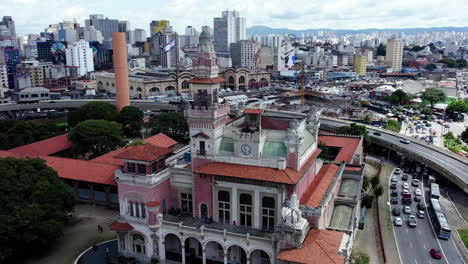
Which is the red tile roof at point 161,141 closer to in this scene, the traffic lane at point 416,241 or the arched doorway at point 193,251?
the arched doorway at point 193,251

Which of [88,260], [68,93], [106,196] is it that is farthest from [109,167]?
[68,93]

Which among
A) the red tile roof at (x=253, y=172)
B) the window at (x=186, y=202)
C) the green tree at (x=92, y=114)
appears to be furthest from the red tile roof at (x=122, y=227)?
the green tree at (x=92, y=114)

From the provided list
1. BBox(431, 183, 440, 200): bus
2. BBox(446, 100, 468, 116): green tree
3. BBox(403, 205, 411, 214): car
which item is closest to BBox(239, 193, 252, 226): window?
BBox(403, 205, 411, 214): car

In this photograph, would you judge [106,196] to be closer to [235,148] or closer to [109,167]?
[109,167]

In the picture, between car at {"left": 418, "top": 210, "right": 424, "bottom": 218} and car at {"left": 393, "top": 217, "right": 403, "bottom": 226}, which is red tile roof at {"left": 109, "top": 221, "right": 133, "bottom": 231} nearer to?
car at {"left": 393, "top": 217, "right": 403, "bottom": 226}

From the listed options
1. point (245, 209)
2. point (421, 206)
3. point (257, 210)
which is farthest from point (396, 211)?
point (245, 209)
